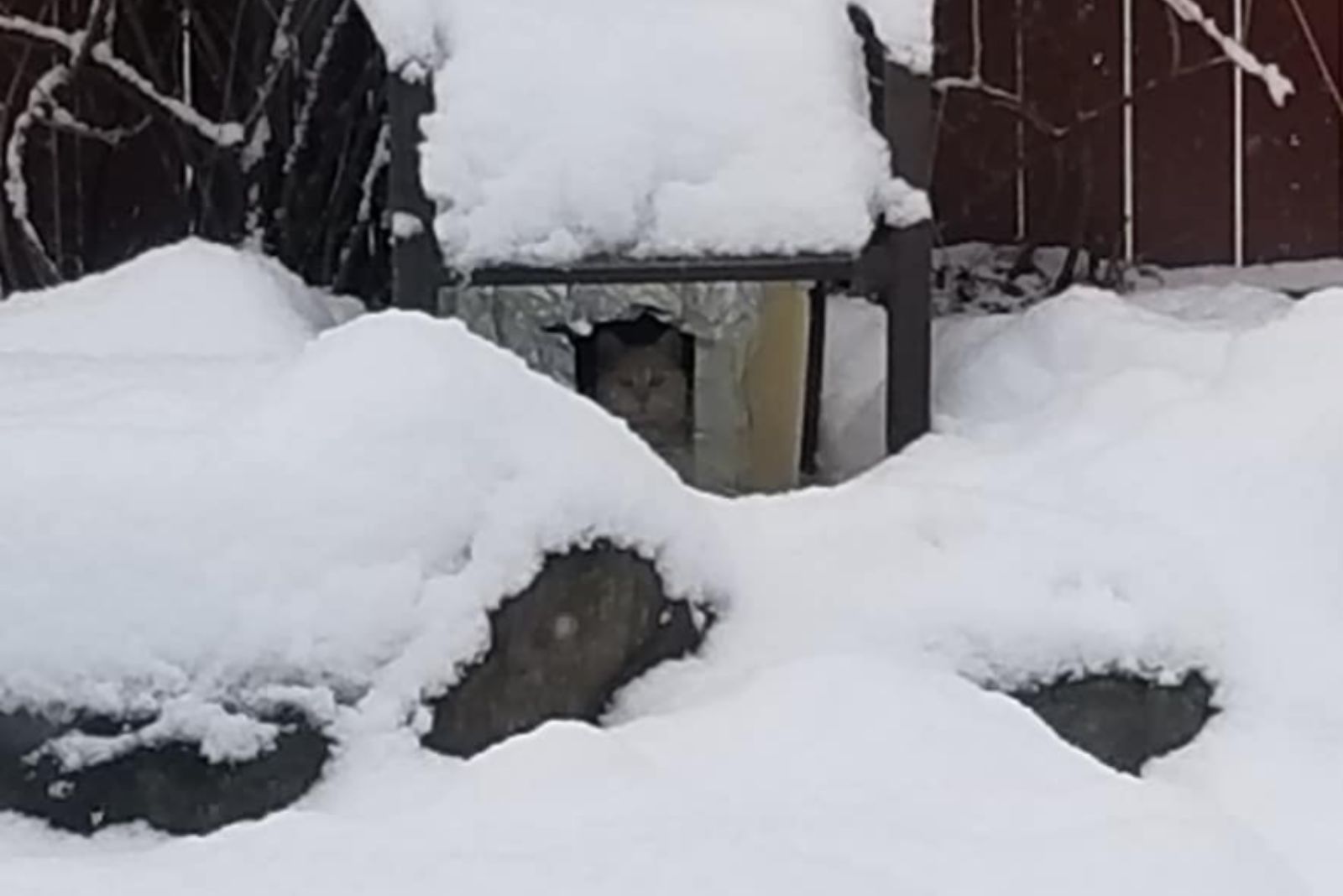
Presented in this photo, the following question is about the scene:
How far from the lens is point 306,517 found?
64.0 inches

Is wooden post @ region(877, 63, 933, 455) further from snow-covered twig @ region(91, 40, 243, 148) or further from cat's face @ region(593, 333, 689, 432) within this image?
snow-covered twig @ region(91, 40, 243, 148)

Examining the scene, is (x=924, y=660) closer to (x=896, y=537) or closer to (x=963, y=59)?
(x=896, y=537)

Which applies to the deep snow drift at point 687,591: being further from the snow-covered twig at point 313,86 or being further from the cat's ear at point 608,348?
the snow-covered twig at point 313,86

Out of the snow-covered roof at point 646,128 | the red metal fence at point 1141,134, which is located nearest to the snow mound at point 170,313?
the snow-covered roof at point 646,128

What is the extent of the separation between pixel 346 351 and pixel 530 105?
2.36 feet

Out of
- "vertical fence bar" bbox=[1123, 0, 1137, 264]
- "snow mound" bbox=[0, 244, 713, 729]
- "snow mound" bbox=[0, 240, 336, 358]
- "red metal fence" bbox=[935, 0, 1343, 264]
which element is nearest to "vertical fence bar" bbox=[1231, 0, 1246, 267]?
"red metal fence" bbox=[935, 0, 1343, 264]

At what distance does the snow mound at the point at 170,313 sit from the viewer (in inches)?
97.8

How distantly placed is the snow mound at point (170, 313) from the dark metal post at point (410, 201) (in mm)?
205

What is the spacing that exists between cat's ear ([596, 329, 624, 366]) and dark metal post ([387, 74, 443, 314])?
36 cm

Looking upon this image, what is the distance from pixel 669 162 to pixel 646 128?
0.05m

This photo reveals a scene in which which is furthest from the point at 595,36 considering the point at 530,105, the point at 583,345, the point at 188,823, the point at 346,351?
the point at 188,823

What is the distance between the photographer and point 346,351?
5.76 ft

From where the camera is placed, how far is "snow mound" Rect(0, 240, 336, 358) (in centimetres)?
248

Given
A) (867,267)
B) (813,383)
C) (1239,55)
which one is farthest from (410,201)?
(1239,55)
